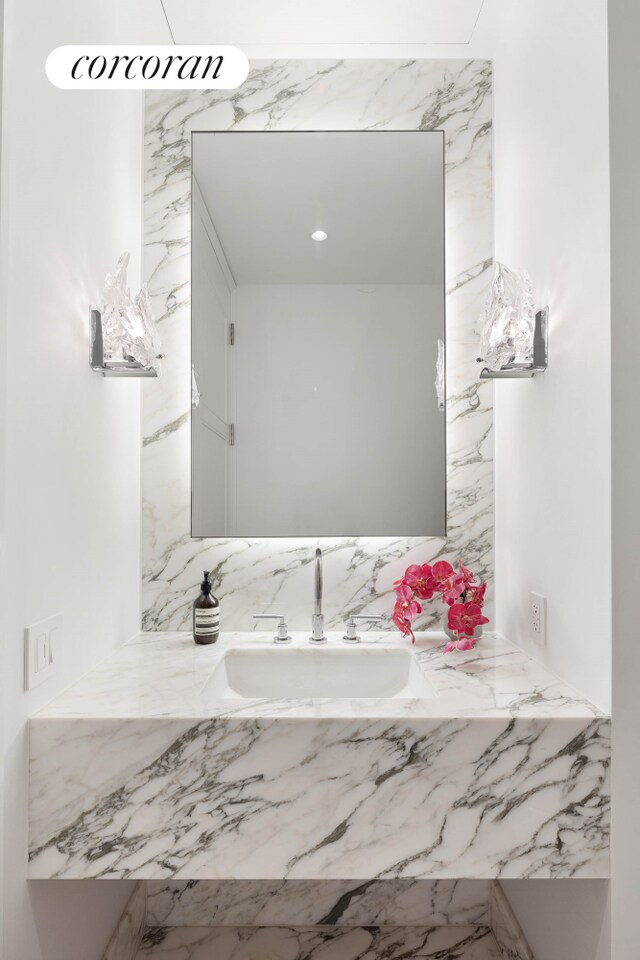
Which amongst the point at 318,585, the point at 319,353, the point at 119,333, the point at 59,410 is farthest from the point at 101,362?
the point at 318,585

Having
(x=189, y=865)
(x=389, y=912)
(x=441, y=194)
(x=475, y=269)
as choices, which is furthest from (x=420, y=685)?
(x=441, y=194)

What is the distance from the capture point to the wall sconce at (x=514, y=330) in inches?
58.7

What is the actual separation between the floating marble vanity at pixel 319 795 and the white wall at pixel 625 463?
36 millimetres

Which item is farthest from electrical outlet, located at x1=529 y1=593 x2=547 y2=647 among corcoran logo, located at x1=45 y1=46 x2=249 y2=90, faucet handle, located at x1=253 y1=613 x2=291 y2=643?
corcoran logo, located at x1=45 y1=46 x2=249 y2=90

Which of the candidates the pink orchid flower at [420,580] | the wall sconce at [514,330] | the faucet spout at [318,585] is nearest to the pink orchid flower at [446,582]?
the pink orchid flower at [420,580]

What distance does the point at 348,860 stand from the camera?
46.3 inches

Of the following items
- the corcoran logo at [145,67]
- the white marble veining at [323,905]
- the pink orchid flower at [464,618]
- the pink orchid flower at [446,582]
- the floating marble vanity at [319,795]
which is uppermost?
the corcoran logo at [145,67]

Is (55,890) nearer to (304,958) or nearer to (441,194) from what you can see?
(304,958)

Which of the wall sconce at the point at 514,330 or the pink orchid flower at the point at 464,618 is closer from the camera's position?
the wall sconce at the point at 514,330

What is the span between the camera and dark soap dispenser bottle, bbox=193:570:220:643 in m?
1.73

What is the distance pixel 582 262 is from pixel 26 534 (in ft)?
3.91

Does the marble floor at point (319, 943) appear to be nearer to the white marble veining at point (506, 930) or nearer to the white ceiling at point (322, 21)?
the white marble veining at point (506, 930)

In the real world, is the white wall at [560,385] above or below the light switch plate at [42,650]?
above

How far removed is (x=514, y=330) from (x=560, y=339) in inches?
6.1
